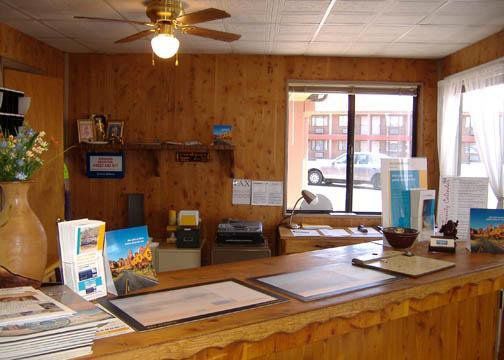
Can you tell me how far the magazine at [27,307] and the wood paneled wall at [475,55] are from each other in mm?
3697

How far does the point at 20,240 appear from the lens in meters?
1.38

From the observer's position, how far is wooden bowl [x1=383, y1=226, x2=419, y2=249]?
2.31 meters

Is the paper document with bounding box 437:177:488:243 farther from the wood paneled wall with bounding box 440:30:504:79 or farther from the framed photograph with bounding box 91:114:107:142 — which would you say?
the framed photograph with bounding box 91:114:107:142

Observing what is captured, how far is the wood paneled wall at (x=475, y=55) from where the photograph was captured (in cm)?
362

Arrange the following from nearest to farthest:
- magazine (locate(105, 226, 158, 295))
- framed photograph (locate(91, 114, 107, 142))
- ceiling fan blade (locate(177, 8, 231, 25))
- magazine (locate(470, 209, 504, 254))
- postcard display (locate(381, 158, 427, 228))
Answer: magazine (locate(105, 226, 158, 295))
magazine (locate(470, 209, 504, 254))
ceiling fan blade (locate(177, 8, 231, 25))
postcard display (locate(381, 158, 427, 228))
framed photograph (locate(91, 114, 107, 142))

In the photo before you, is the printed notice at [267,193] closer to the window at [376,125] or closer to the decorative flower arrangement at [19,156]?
the window at [376,125]

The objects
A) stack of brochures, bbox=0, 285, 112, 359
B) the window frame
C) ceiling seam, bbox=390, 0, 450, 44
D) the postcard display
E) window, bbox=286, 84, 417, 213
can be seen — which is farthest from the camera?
window, bbox=286, 84, 417, 213

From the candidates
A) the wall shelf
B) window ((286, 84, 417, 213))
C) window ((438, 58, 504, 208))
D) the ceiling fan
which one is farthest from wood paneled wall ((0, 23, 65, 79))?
window ((438, 58, 504, 208))

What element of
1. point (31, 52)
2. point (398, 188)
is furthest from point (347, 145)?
point (31, 52)

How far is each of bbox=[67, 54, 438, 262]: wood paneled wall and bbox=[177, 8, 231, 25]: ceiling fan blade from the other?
189cm

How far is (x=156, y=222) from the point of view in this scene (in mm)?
4633

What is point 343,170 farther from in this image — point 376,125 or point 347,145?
point 376,125

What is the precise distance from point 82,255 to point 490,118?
345 cm

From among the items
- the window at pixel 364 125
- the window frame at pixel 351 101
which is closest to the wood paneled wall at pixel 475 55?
the window frame at pixel 351 101
